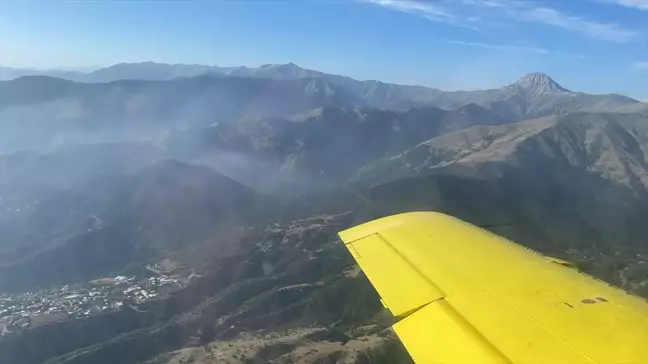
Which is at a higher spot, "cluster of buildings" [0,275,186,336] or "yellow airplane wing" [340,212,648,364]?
"yellow airplane wing" [340,212,648,364]

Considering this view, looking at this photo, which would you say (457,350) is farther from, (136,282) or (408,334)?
(136,282)

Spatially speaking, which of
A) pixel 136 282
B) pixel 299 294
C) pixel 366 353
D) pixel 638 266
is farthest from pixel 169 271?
pixel 638 266

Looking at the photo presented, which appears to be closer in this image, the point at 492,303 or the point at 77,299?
the point at 492,303

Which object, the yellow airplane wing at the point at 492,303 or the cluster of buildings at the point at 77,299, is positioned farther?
the cluster of buildings at the point at 77,299

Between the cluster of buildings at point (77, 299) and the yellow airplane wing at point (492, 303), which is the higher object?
the yellow airplane wing at point (492, 303)

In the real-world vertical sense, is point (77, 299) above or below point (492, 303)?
below
